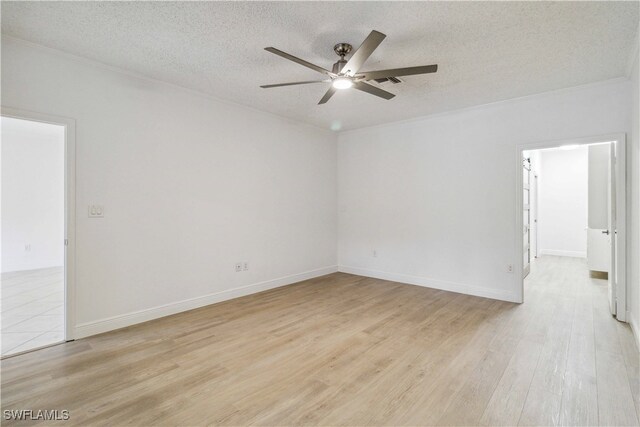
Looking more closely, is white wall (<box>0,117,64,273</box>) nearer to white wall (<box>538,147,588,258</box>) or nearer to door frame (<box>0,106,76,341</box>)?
door frame (<box>0,106,76,341</box>)

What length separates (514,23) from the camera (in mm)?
2332

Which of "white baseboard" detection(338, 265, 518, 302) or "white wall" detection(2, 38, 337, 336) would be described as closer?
"white wall" detection(2, 38, 337, 336)

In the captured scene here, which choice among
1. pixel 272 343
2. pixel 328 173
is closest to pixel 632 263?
pixel 272 343

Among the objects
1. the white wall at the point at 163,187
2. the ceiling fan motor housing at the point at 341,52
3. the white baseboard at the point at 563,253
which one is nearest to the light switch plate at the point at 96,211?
the white wall at the point at 163,187

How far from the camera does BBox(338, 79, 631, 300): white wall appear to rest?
3.74 metres

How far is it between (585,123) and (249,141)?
4242 mm

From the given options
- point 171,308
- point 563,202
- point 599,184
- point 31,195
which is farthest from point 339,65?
point 563,202

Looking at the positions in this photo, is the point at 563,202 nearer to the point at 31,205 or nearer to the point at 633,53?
the point at 633,53

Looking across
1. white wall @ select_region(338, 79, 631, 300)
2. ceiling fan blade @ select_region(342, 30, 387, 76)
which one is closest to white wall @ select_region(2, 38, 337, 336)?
white wall @ select_region(338, 79, 631, 300)

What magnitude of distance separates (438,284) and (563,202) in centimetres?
563

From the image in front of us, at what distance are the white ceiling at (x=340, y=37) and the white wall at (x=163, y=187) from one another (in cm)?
32

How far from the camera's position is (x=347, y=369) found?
2.43m

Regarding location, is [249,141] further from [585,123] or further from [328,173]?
[585,123]

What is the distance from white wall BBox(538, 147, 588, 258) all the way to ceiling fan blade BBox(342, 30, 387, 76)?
7723 millimetres
